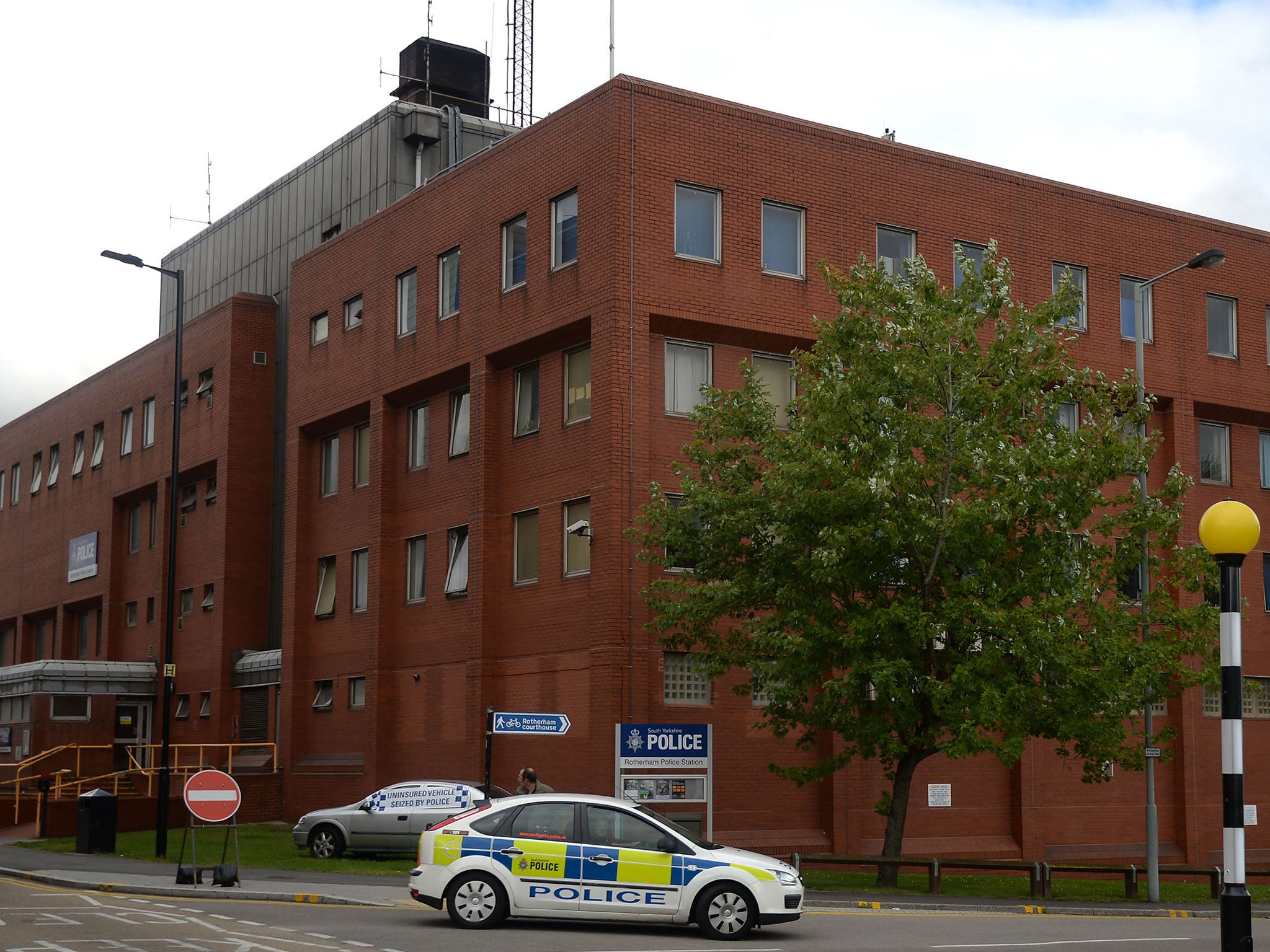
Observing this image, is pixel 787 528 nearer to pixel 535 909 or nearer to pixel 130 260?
pixel 535 909

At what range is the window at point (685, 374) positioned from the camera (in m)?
31.2

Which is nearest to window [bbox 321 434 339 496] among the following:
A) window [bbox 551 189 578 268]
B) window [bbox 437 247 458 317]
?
window [bbox 437 247 458 317]

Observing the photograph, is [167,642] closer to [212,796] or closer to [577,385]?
[212,796]

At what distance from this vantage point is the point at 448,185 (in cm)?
3578

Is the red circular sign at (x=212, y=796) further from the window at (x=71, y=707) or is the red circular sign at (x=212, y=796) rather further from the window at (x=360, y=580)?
the window at (x=71, y=707)

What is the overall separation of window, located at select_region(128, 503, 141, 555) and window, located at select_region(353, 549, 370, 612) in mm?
15397

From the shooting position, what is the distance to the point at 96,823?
30.7m

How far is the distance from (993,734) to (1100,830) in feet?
17.2

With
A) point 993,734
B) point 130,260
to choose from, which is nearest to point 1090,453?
point 993,734

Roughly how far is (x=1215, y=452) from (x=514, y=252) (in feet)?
58.1

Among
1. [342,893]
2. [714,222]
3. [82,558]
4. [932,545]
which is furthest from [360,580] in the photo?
[82,558]

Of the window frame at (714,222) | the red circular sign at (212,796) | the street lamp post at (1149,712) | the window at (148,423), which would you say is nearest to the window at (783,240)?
the window frame at (714,222)

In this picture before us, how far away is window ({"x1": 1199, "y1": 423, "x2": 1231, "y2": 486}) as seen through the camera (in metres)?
38.2

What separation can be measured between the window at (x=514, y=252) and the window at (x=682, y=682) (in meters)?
8.53
